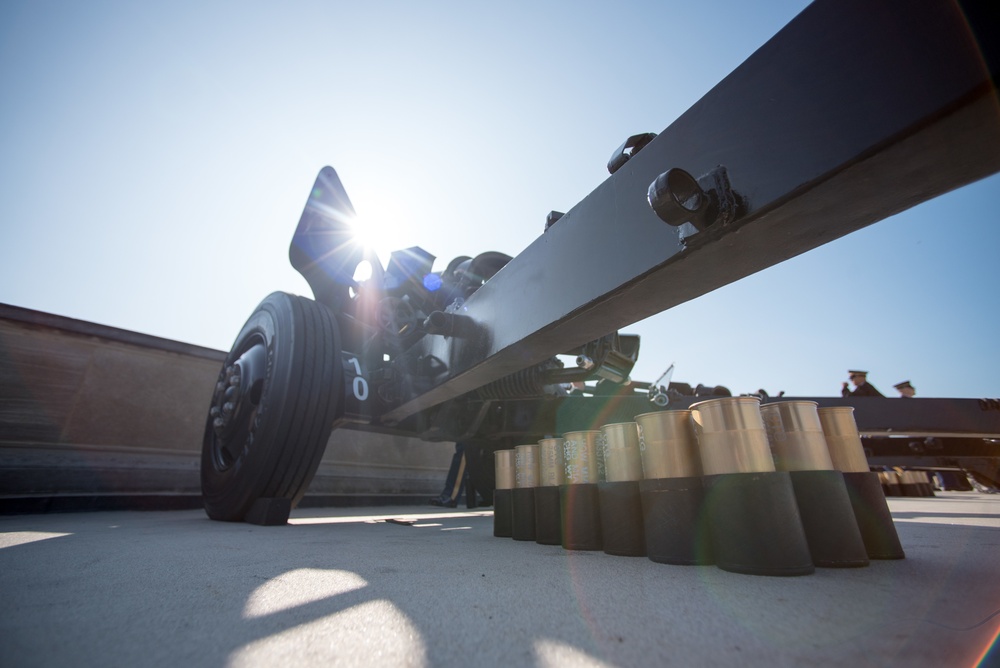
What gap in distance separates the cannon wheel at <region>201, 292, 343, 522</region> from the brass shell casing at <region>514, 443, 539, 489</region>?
99 cm

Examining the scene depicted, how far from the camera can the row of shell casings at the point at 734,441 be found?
0.91 m

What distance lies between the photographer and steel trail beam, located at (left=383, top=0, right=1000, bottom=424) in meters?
0.56

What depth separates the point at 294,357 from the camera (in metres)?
1.99

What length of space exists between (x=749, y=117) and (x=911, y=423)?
358cm

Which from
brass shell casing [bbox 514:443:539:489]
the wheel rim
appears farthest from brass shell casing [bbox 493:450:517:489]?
the wheel rim

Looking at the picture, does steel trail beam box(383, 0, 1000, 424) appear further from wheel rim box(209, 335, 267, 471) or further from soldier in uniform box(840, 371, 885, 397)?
soldier in uniform box(840, 371, 885, 397)

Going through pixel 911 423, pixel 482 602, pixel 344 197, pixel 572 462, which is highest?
pixel 344 197

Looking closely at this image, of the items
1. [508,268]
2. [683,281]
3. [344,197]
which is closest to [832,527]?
[683,281]

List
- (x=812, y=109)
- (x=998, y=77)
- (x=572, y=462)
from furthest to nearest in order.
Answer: (x=572, y=462), (x=812, y=109), (x=998, y=77)

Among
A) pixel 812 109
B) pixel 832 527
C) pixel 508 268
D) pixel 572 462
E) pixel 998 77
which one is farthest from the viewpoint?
pixel 508 268

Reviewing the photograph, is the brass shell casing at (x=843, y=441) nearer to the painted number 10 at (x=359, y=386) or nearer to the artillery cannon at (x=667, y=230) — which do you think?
the artillery cannon at (x=667, y=230)

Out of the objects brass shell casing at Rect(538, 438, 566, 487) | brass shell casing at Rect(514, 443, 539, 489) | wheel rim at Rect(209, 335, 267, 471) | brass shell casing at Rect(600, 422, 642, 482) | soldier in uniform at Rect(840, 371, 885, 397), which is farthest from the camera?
soldier in uniform at Rect(840, 371, 885, 397)

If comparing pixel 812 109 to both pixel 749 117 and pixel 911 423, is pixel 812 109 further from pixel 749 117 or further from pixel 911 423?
pixel 911 423

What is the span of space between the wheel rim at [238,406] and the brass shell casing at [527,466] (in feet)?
4.50
